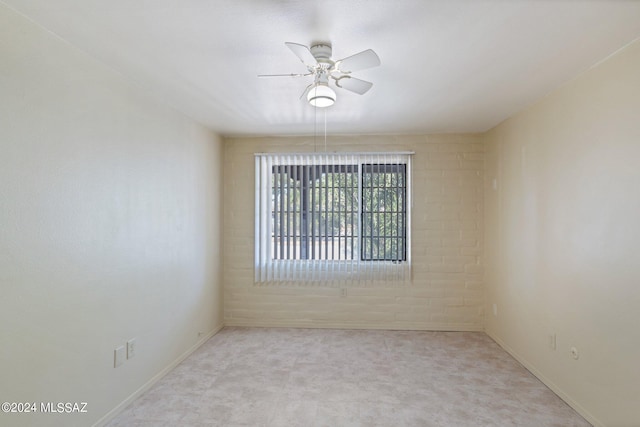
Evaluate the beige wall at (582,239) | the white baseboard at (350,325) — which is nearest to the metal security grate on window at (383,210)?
the white baseboard at (350,325)

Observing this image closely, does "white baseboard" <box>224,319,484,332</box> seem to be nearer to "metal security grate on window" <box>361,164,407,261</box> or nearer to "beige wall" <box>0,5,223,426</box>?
"metal security grate on window" <box>361,164,407,261</box>

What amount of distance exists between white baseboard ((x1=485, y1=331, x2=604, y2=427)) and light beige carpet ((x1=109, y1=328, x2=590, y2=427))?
43 mm

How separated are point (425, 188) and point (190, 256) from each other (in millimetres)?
2894

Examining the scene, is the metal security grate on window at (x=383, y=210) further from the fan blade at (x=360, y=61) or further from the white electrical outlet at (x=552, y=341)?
the fan blade at (x=360, y=61)

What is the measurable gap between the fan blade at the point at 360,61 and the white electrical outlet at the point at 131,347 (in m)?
2.47

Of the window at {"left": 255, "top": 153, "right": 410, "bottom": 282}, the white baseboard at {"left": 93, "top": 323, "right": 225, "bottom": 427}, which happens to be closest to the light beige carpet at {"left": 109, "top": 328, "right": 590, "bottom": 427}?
the white baseboard at {"left": 93, "top": 323, "right": 225, "bottom": 427}

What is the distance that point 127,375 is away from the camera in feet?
8.06

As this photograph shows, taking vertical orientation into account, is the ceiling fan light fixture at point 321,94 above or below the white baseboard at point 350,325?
above

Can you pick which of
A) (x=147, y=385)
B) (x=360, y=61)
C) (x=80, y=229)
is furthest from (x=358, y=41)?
(x=147, y=385)

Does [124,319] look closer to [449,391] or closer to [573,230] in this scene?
[449,391]

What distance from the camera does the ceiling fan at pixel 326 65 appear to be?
1774mm

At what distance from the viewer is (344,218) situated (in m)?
4.26

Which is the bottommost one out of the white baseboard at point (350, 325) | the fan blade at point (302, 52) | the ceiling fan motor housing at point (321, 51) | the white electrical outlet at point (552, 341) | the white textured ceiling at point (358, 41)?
the white baseboard at point (350, 325)

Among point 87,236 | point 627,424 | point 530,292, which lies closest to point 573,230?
point 530,292
